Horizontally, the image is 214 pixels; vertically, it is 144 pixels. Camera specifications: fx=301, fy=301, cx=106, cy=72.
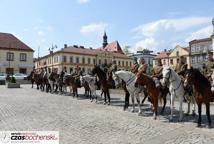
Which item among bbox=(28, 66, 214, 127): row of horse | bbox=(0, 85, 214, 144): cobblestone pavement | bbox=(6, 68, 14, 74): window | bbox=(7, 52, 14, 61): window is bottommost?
bbox=(0, 85, 214, 144): cobblestone pavement

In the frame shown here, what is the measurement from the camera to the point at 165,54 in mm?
100125

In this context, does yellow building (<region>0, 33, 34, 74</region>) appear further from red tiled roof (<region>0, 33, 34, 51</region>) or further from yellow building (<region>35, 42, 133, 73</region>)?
yellow building (<region>35, 42, 133, 73</region>)

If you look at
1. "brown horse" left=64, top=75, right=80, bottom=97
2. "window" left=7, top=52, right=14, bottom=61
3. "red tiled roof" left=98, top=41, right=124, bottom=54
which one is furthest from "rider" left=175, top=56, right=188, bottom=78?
"red tiled roof" left=98, top=41, right=124, bottom=54

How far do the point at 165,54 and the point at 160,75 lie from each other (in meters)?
88.8

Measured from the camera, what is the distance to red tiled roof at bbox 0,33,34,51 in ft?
208

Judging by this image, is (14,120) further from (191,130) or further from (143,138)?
(191,130)

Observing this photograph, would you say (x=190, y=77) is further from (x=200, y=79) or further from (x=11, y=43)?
(x=11, y=43)

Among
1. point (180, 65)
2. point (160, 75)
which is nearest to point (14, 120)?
point (160, 75)

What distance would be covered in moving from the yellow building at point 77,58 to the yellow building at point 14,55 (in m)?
19.0

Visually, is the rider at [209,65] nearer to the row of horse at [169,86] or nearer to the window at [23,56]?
the row of horse at [169,86]

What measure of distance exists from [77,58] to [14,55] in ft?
99.9

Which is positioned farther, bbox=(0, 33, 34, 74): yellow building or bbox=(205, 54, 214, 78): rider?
bbox=(0, 33, 34, 74): yellow building

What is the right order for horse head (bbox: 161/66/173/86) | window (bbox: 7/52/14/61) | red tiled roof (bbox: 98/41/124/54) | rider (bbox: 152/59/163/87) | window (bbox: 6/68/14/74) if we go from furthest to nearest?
red tiled roof (bbox: 98/41/124/54) < window (bbox: 7/52/14/61) < window (bbox: 6/68/14/74) < rider (bbox: 152/59/163/87) < horse head (bbox: 161/66/173/86)

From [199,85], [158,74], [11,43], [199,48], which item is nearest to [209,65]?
[158,74]
